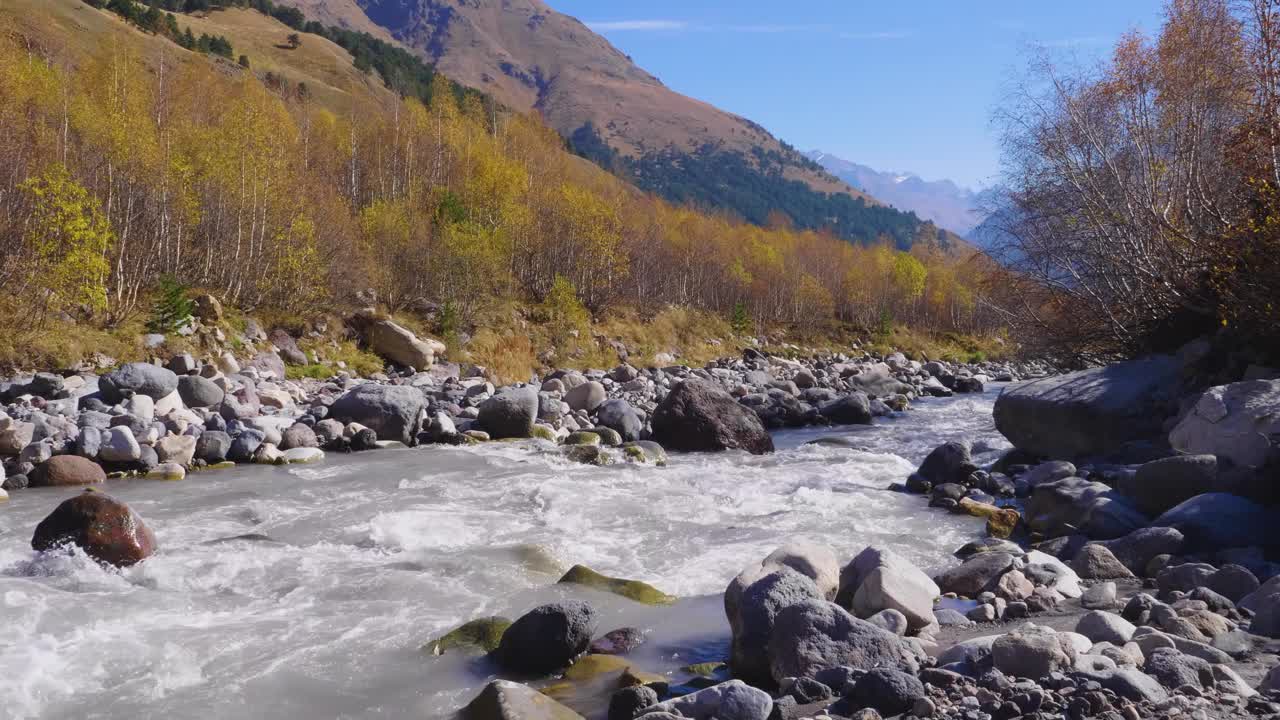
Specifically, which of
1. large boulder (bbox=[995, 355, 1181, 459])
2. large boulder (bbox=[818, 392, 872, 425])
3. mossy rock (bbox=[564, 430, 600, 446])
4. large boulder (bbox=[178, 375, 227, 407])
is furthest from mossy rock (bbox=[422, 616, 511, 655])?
large boulder (bbox=[818, 392, 872, 425])

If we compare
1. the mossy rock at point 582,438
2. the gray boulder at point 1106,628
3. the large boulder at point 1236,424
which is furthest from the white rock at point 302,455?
the large boulder at point 1236,424

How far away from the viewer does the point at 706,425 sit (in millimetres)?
14789

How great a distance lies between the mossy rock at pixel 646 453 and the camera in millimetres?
13242

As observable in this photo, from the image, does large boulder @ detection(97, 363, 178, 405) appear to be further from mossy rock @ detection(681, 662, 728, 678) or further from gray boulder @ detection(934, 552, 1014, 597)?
gray boulder @ detection(934, 552, 1014, 597)

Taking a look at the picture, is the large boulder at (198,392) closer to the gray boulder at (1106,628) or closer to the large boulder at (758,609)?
the large boulder at (758,609)

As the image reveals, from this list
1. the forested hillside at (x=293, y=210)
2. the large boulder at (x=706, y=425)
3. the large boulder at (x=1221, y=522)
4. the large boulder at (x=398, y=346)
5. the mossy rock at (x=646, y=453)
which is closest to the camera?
the large boulder at (x=1221, y=522)

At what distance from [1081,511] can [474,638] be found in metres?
6.12

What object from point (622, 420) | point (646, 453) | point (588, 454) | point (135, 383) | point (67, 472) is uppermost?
point (622, 420)

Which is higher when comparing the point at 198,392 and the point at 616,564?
the point at 616,564

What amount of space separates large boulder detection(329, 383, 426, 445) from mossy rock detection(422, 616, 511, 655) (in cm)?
885

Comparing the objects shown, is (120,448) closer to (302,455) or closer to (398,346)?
(302,455)

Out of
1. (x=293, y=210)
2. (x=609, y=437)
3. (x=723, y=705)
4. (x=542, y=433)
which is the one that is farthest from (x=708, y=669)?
(x=293, y=210)

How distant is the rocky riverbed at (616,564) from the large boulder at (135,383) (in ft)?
0.16

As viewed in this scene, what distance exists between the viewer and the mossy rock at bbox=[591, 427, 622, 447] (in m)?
14.5
